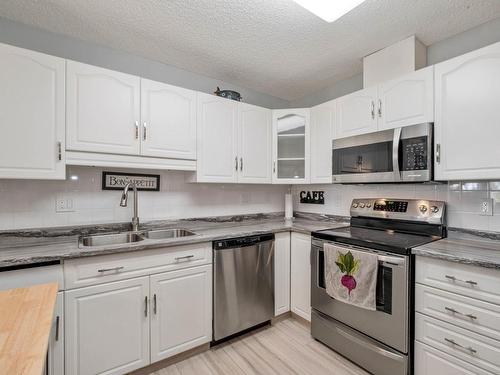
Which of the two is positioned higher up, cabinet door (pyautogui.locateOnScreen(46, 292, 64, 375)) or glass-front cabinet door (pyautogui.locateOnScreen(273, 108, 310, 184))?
glass-front cabinet door (pyautogui.locateOnScreen(273, 108, 310, 184))

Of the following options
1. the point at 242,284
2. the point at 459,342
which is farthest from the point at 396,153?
the point at 242,284

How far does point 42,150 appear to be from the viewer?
160 centimetres

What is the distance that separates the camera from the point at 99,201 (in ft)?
6.73

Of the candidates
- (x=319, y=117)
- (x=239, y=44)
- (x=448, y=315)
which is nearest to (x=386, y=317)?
(x=448, y=315)

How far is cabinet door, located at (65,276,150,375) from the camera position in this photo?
1.46 m

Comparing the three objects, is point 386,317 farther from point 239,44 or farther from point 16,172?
point 16,172

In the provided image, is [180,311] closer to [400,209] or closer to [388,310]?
[388,310]

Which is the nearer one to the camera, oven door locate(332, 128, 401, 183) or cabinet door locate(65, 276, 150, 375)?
cabinet door locate(65, 276, 150, 375)

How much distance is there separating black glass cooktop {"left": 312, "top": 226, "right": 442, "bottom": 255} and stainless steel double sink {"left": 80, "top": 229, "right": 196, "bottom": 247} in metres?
1.14

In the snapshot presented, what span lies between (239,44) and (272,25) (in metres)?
0.34

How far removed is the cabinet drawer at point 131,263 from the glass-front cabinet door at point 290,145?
3.92 ft

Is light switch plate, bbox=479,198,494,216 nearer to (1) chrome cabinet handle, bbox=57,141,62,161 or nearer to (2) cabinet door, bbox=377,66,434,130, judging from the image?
(2) cabinet door, bbox=377,66,434,130

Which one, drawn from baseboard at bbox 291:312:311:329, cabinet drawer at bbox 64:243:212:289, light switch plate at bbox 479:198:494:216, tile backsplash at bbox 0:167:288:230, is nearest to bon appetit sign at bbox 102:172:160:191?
tile backsplash at bbox 0:167:288:230

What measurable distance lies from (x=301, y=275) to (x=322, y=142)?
1.29 metres
